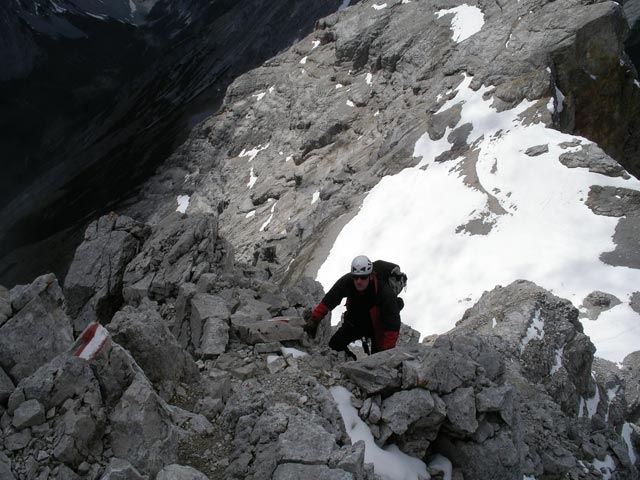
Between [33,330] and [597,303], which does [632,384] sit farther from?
[33,330]

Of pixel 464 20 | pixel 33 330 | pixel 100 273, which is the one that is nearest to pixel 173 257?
pixel 100 273

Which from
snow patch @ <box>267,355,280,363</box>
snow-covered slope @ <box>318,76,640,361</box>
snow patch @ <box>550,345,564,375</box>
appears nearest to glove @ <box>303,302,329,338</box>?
snow patch @ <box>267,355,280,363</box>

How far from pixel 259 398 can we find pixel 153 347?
1892mm

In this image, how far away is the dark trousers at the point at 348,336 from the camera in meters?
10.3

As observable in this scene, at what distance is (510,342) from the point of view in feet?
45.7

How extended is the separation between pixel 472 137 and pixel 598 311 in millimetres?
15545

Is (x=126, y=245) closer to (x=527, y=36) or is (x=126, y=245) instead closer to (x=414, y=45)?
(x=527, y=36)

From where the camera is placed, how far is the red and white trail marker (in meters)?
6.73

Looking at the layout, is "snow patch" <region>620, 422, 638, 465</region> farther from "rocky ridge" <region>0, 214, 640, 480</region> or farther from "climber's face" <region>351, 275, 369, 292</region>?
"climber's face" <region>351, 275, 369, 292</region>

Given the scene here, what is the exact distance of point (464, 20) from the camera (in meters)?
47.9

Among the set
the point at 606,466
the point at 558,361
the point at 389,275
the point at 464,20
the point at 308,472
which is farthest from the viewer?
the point at 464,20

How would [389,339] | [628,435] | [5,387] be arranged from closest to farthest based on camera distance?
1. [5,387]
2. [389,339]
3. [628,435]

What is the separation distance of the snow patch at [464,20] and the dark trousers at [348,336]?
4082cm

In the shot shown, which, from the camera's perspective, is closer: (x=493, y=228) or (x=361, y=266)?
(x=361, y=266)
